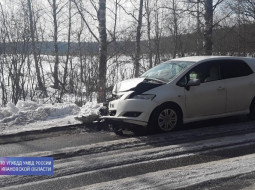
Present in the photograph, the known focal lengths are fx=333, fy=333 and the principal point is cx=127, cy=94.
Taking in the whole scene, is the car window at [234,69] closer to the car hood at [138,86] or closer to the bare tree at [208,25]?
the car hood at [138,86]

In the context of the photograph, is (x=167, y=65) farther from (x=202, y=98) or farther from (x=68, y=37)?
(x=68, y=37)

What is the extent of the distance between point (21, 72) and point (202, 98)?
726 centimetres

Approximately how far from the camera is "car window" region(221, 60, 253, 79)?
310 inches

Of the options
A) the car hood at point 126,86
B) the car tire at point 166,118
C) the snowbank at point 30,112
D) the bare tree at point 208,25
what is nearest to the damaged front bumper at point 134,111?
the car tire at point 166,118

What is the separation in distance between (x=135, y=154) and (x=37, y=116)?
4088mm

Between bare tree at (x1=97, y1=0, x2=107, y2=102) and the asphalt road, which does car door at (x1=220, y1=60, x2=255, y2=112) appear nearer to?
the asphalt road

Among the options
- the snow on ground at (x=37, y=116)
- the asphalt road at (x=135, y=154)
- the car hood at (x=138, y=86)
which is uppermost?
the car hood at (x=138, y=86)

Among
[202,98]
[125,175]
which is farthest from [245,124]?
[125,175]

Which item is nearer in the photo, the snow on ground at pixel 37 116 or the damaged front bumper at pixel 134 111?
the damaged front bumper at pixel 134 111

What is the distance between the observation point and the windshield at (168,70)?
7.46 metres

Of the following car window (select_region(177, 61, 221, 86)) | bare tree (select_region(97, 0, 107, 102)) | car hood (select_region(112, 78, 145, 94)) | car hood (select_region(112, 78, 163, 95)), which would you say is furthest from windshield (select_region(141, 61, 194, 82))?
bare tree (select_region(97, 0, 107, 102))

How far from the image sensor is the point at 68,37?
23.4 metres

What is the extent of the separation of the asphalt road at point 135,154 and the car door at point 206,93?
0.41 m

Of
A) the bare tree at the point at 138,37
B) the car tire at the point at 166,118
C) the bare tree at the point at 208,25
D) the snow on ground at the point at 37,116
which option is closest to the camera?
the car tire at the point at 166,118
